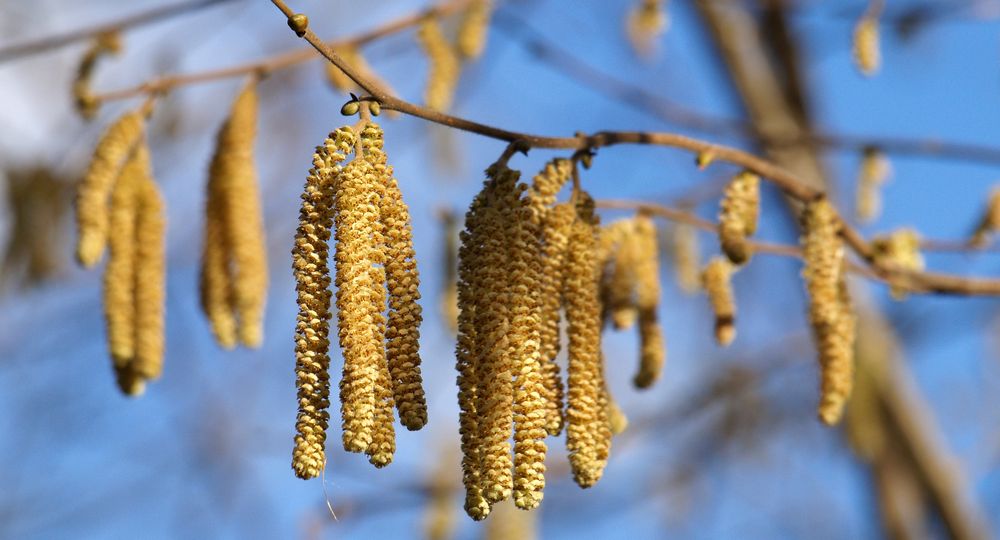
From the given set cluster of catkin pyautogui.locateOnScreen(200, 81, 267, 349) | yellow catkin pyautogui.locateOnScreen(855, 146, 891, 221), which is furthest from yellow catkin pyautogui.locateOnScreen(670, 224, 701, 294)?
cluster of catkin pyautogui.locateOnScreen(200, 81, 267, 349)

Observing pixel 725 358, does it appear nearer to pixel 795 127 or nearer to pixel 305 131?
pixel 795 127

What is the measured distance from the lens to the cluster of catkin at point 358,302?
1084 millimetres

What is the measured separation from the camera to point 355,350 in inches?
43.1

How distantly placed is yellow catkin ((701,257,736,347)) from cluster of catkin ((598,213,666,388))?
0.47ft

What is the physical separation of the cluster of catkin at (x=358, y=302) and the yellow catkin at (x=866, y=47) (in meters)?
1.63

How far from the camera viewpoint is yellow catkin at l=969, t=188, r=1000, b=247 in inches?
92.2

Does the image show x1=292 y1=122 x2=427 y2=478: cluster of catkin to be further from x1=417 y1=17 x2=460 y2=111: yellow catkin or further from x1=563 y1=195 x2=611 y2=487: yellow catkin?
x1=417 y1=17 x2=460 y2=111: yellow catkin

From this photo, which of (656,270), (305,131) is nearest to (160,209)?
(656,270)

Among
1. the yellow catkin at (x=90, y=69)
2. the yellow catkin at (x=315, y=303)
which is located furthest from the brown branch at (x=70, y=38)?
the yellow catkin at (x=315, y=303)

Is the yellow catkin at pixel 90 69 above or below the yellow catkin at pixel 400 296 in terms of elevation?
above

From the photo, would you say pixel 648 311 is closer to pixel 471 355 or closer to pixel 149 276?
pixel 471 355

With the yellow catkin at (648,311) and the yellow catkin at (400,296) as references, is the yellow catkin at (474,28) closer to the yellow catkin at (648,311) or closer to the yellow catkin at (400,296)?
the yellow catkin at (648,311)

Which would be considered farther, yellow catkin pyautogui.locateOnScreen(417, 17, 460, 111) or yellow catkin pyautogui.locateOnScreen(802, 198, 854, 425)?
yellow catkin pyautogui.locateOnScreen(417, 17, 460, 111)

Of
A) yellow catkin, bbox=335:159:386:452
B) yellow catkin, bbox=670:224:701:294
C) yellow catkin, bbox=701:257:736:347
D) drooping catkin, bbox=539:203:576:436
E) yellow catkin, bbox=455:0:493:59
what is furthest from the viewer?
yellow catkin, bbox=670:224:701:294
